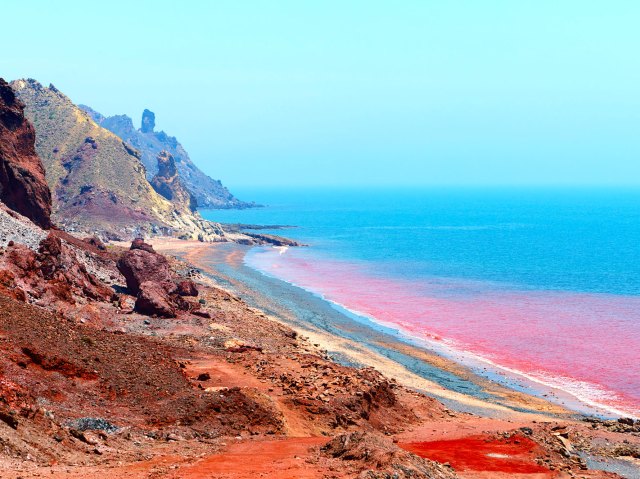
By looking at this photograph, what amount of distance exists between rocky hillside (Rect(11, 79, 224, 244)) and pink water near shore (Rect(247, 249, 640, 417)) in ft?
126

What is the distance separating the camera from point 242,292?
240 feet

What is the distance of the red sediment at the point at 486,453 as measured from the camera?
25609mm

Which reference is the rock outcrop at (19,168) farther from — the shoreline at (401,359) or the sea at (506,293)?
the sea at (506,293)

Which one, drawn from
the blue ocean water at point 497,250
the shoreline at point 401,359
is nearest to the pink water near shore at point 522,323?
the shoreline at point 401,359

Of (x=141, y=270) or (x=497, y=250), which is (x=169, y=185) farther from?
(x=141, y=270)

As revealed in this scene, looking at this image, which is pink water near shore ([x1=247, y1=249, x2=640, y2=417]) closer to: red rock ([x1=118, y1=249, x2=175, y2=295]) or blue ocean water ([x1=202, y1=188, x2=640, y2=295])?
blue ocean water ([x1=202, y1=188, x2=640, y2=295])

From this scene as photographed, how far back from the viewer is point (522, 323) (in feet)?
208

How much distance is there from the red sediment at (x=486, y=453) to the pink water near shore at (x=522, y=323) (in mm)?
14386

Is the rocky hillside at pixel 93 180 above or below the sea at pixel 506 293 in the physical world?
above

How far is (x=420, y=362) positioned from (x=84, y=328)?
2503 centimetres

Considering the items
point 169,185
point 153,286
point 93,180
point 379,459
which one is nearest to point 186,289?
point 153,286

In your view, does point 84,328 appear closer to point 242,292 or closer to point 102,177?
point 242,292

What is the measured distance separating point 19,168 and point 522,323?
48.2 m

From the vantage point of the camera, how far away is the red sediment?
2561 cm
